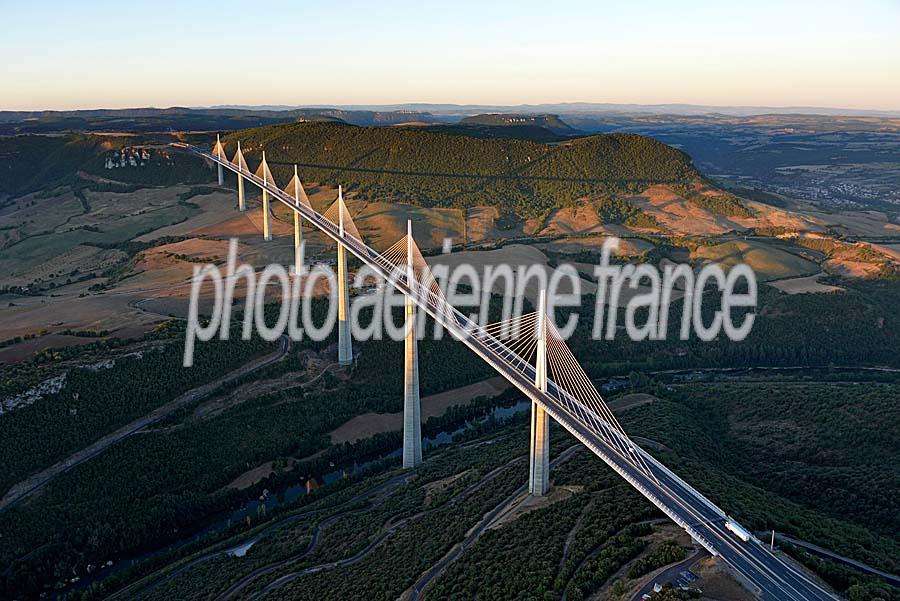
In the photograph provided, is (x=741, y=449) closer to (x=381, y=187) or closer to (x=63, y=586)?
(x=63, y=586)

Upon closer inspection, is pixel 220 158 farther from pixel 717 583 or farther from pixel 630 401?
pixel 717 583

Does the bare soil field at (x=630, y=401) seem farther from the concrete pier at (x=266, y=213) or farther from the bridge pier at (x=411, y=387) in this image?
the concrete pier at (x=266, y=213)

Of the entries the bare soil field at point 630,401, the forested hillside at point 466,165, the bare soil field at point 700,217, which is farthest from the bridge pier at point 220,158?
the bare soil field at point 630,401

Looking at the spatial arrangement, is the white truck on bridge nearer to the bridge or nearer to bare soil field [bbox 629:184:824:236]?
the bridge

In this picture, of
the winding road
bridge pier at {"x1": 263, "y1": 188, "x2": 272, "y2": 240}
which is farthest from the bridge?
bridge pier at {"x1": 263, "y1": 188, "x2": 272, "y2": 240}

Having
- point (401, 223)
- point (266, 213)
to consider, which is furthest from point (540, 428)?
point (401, 223)
